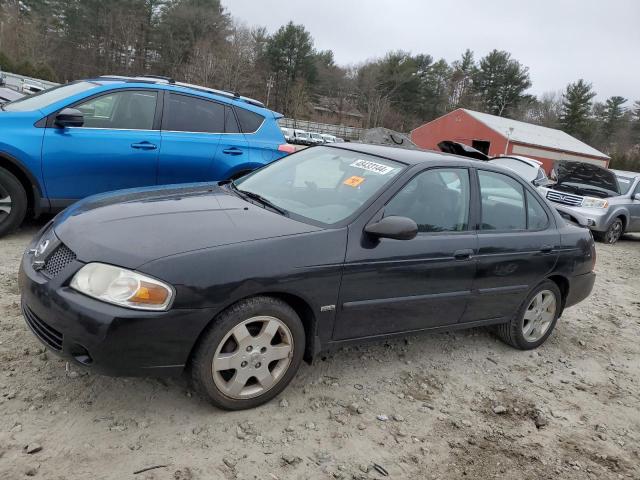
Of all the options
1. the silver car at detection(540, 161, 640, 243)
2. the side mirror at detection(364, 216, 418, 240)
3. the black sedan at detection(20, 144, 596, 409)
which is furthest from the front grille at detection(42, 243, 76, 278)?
the silver car at detection(540, 161, 640, 243)

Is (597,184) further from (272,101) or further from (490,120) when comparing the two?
(272,101)

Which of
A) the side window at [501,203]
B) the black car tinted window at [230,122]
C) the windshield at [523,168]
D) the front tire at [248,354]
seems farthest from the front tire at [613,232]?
the front tire at [248,354]

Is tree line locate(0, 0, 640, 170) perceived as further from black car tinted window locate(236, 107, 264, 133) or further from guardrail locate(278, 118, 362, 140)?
black car tinted window locate(236, 107, 264, 133)

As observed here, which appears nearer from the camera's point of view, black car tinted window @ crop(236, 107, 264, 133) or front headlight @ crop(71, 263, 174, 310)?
front headlight @ crop(71, 263, 174, 310)

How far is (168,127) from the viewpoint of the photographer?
565 centimetres

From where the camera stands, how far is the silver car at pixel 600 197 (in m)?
10.7

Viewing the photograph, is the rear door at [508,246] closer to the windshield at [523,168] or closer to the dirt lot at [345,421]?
the dirt lot at [345,421]

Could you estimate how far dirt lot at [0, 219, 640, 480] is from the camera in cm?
251

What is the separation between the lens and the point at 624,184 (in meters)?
11.6

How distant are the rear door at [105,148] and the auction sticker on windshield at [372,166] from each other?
2.72m

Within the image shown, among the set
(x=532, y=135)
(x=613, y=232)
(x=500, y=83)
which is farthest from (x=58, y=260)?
(x=500, y=83)

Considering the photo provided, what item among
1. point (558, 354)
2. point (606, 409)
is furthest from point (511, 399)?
point (558, 354)

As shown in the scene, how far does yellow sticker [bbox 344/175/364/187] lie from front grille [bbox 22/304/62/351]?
2.02m

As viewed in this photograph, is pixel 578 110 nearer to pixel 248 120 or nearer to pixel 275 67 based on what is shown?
pixel 275 67
